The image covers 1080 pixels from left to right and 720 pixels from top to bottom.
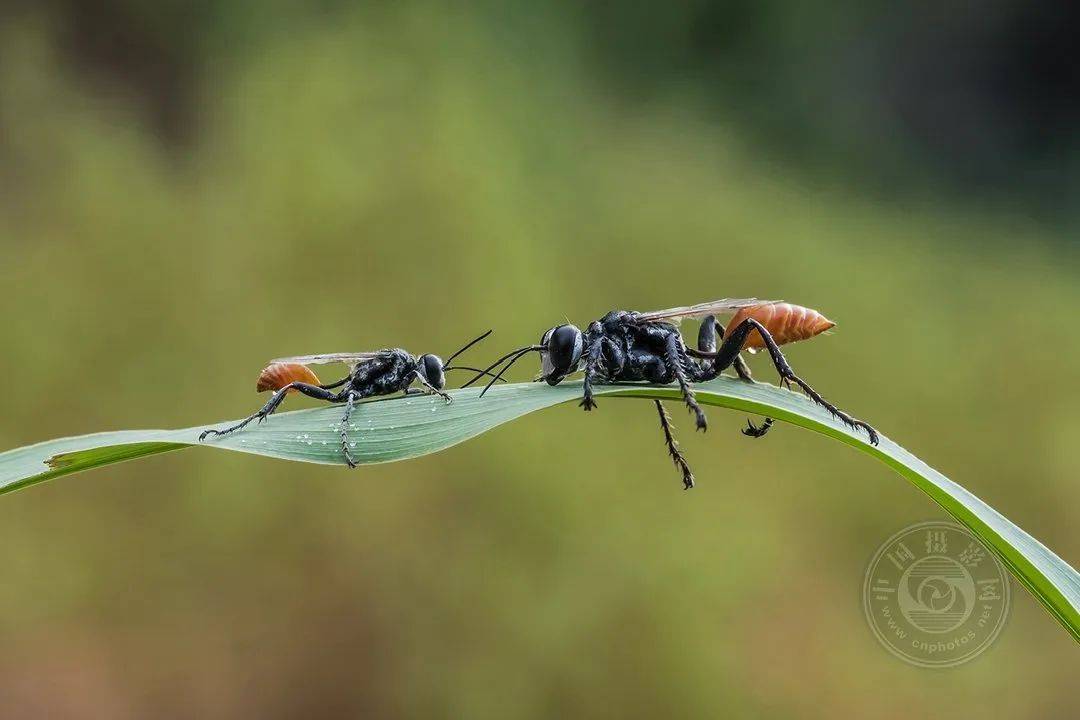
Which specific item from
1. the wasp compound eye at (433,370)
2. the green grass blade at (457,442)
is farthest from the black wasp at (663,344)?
the wasp compound eye at (433,370)

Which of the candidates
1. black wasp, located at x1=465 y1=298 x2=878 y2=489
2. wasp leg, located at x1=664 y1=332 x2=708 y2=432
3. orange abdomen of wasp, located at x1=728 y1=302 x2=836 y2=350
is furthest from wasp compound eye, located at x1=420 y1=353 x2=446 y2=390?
orange abdomen of wasp, located at x1=728 y1=302 x2=836 y2=350

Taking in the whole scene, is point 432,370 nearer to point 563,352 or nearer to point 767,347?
point 563,352

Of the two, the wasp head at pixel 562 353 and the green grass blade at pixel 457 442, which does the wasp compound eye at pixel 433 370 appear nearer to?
the wasp head at pixel 562 353

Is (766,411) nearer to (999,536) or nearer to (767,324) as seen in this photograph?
(999,536)

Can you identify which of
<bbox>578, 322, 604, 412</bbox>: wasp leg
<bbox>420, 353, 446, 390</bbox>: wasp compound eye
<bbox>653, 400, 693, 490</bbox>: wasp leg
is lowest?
<bbox>653, 400, 693, 490</bbox>: wasp leg

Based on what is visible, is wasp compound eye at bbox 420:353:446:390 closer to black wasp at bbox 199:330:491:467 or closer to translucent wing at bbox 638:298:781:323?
black wasp at bbox 199:330:491:467

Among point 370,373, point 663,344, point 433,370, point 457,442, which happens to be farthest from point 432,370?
point 457,442

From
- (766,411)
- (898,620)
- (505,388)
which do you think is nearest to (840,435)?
(766,411)
